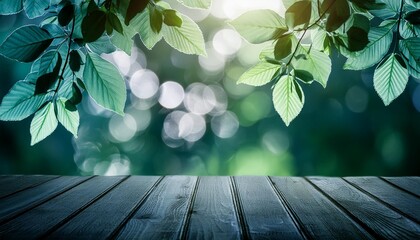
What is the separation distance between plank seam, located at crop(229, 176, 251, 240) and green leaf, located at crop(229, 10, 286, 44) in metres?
0.42

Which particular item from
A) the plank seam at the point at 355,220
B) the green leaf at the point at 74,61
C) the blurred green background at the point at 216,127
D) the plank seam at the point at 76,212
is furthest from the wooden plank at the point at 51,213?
the blurred green background at the point at 216,127

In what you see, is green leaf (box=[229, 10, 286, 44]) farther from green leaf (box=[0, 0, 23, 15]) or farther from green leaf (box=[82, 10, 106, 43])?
green leaf (box=[0, 0, 23, 15])

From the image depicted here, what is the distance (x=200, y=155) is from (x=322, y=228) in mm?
9966

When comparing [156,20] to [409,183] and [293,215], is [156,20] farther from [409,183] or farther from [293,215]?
[409,183]

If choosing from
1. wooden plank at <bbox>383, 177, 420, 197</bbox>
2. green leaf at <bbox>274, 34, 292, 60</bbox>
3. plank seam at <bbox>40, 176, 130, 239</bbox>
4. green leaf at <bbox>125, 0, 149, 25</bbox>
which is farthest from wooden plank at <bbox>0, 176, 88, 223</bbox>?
wooden plank at <bbox>383, 177, 420, 197</bbox>

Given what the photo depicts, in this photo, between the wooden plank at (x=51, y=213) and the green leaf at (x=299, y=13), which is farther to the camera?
the wooden plank at (x=51, y=213)

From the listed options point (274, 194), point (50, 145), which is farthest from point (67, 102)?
point (50, 145)

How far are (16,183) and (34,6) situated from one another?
3.18 ft

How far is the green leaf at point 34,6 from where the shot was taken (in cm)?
76

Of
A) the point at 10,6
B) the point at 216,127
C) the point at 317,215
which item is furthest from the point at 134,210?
the point at 216,127

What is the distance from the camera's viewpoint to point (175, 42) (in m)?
0.77

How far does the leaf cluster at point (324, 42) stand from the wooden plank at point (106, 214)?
0.46m

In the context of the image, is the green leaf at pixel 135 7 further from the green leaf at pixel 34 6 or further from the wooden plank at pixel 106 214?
the wooden plank at pixel 106 214

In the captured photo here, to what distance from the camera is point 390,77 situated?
842mm
